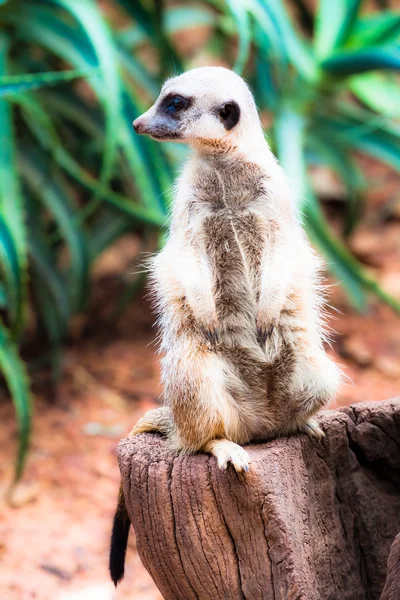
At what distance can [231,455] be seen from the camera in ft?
6.80

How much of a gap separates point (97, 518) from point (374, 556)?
1.68m

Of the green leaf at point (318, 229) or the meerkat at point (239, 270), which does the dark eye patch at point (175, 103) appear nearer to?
the meerkat at point (239, 270)

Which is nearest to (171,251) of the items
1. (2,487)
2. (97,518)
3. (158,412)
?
(158,412)

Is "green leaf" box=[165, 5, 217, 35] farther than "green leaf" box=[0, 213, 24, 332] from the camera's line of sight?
Yes

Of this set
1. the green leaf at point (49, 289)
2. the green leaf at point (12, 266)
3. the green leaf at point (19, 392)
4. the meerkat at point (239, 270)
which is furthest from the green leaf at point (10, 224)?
the meerkat at point (239, 270)

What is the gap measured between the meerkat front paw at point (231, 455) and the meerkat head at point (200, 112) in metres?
0.83

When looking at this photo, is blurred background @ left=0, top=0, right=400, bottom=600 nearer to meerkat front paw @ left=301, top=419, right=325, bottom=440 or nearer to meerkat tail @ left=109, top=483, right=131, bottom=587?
meerkat tail @ left=109, top=483, right=131, bottom=587

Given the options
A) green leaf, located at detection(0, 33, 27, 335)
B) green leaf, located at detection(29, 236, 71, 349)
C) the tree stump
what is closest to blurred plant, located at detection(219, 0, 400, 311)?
green leaf, located at detection(0, 33, 27, 335)

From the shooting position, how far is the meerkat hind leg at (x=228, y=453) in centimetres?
205

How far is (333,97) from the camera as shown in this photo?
530 centimetres

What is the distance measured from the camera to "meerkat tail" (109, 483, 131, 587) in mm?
2367

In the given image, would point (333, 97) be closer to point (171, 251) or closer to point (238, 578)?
point (171, 251)

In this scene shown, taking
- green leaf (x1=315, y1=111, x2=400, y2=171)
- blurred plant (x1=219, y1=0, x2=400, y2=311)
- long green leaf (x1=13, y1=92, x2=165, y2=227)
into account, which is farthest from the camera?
green leaf (x1=315, y1=111, x2=400, y2=171)

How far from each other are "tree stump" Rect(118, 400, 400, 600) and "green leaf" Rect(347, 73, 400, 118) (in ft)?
10.3
